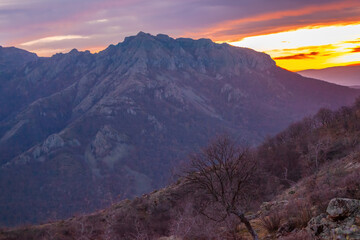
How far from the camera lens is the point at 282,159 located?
200 feet

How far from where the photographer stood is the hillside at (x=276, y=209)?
11.9 metres

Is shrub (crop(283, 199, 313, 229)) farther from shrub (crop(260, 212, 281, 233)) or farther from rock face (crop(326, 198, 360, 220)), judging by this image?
rock face (crop(326, 198, 360, 220))

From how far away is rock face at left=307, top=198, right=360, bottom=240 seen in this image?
9.21 m

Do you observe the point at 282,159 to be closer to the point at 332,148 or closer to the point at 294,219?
the point at 332,148

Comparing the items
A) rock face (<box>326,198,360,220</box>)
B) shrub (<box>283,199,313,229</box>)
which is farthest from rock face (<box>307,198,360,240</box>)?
shrub (<box>283,199,313,229</box>)

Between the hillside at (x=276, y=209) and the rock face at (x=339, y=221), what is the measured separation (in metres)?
0.03

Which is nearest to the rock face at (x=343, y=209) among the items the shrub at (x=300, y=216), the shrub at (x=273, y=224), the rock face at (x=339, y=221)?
the rock face at (x=339, y=221)

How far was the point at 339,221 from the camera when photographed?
9758 mm

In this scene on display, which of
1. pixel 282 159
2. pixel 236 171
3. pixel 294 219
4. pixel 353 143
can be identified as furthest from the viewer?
pixel 282 159

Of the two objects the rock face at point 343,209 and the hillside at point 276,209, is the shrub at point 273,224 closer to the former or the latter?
the hillside at point 276,209

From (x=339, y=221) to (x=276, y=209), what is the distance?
7.03 meters

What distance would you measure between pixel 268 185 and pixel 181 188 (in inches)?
612

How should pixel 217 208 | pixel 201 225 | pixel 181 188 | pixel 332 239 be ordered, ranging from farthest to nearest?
pixel 181 188, pixel 217 208, pixel 201 225, pixel 332 239

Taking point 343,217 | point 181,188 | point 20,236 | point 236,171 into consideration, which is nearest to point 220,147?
point 236,171
